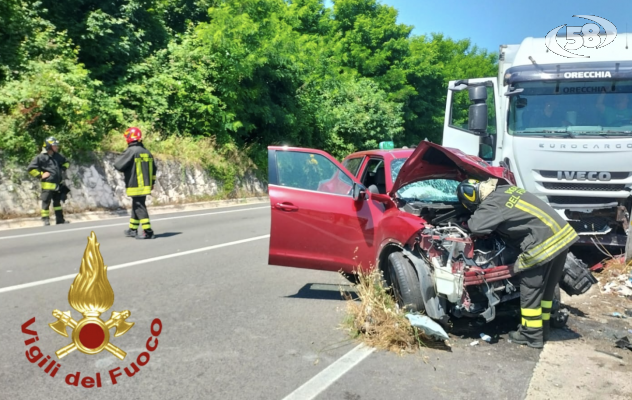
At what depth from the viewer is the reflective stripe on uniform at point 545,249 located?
15.2 ft

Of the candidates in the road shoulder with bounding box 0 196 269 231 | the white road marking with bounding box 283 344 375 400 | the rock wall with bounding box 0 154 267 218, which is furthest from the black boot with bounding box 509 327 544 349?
the rock wall with bounding box 0 154 267 218

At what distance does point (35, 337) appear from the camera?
15.7 ft

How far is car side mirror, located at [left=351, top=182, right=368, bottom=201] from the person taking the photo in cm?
595

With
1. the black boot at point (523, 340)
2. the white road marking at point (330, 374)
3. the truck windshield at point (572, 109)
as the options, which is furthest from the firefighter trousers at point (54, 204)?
the black boot at point (523, 340)

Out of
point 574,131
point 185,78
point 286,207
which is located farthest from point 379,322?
point 185,78

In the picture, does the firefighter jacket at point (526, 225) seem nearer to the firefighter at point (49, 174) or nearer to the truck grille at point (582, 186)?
the truck grille at point (582, 186)

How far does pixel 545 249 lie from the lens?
463cm

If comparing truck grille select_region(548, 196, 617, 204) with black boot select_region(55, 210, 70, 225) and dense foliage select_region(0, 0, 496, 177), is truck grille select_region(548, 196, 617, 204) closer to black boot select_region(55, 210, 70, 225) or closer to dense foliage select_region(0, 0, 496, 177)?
black boot select_region(55, 210, 70, 225)

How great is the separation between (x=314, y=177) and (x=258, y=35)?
17179 mm

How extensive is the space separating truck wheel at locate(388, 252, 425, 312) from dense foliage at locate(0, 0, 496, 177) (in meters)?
11.6

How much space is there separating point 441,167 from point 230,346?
274 centimetres

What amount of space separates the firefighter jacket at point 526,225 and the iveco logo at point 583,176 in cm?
338

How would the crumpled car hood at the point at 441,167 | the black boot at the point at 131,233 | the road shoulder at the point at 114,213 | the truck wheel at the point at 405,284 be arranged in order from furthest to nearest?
the road shoulder at the point at 114,213
the black boot at the point at 131,233
the crumpled car hood at the point at 441,167
the truck wheel at the point at 405,284

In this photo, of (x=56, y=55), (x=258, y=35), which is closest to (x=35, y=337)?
(x=56, y=55)
